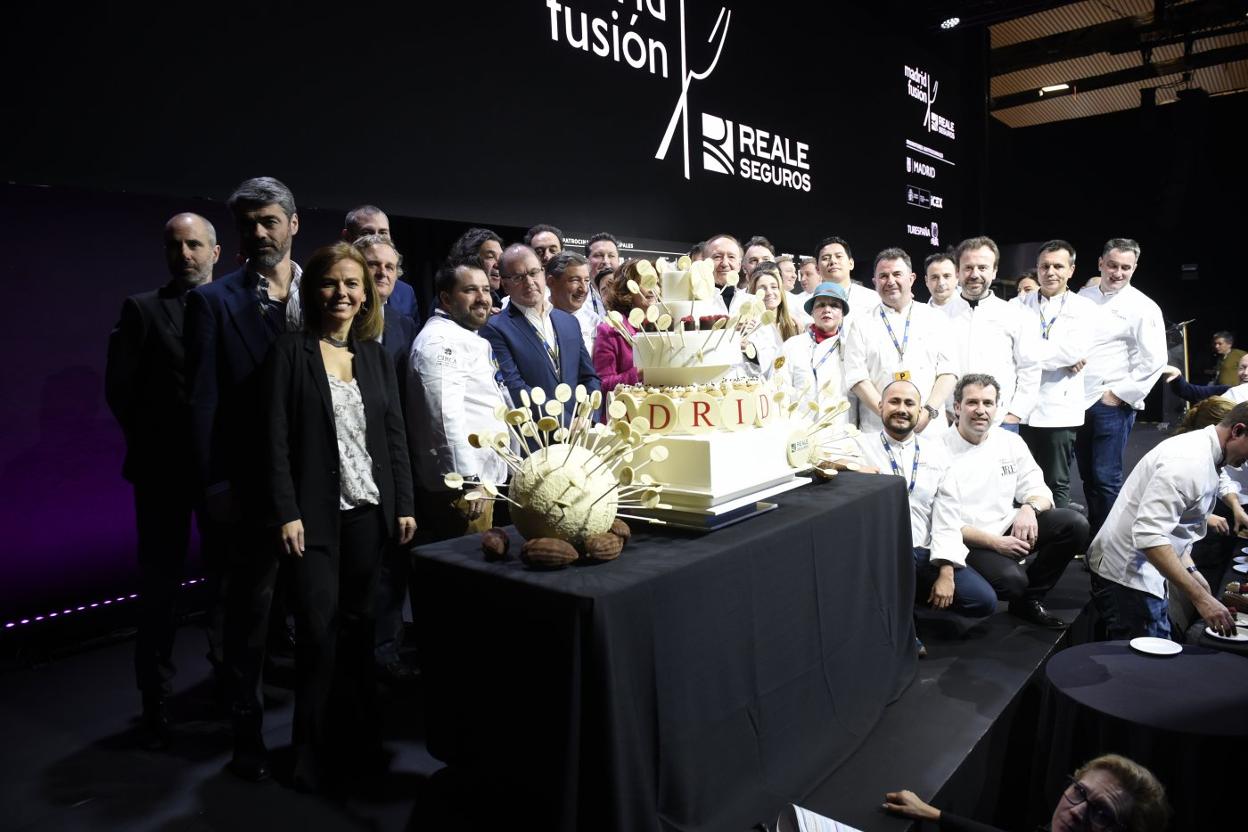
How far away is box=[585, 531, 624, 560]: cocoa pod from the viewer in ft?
5.56

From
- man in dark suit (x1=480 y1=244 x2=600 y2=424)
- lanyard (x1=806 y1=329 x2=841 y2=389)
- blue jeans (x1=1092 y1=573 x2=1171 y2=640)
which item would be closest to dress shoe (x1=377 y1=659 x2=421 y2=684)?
man in dark suit (x1=480 y1=244 x2=600 y2=424)

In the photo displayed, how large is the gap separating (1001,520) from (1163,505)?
71 centimetres

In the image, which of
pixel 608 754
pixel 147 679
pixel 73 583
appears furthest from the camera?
pixel 73 583

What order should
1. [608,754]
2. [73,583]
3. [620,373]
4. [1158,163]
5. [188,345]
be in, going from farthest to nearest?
[1158,163]
[73,583]
[620,373]
[188,345]
[608,754]

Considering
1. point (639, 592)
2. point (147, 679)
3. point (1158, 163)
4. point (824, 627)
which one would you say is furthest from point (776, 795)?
point (1158, 163)

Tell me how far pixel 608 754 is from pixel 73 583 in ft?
10.1

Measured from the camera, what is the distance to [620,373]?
124 inches

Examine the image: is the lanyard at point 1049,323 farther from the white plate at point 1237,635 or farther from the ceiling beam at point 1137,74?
the ceiling beam at point 1137,74

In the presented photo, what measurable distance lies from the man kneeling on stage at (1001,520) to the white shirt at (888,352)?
0.32 m

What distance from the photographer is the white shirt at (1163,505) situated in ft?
8.72

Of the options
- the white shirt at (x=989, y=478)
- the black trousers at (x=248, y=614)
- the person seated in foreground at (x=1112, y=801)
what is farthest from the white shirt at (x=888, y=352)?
the black trousers at (x=248, y=614)

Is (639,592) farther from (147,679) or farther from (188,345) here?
(147,679)

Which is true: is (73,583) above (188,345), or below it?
below

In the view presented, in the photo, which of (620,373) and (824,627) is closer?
(824,627)
